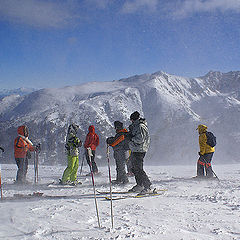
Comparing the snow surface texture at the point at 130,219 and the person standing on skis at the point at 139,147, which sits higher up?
the person standing on skis at the point at 139,147

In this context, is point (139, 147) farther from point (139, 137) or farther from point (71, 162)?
point (71, 162)

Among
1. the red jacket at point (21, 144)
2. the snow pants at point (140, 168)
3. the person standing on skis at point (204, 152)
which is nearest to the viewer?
the snow pants at point (140, 168)

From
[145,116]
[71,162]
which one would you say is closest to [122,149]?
[71,162]

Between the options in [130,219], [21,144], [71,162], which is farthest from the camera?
[21,144]

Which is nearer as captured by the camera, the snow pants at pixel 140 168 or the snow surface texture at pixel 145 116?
the snow pants at pixel 140 168

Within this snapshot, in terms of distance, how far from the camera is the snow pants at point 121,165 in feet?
25.4

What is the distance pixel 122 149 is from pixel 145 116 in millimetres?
32426

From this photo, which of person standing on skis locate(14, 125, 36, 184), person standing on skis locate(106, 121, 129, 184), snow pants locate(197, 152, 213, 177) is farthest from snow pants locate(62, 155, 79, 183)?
snow pants locate(197, 152, 213, 177)

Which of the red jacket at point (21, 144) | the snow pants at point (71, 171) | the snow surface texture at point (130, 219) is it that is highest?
the red jacket at point (21, 144)

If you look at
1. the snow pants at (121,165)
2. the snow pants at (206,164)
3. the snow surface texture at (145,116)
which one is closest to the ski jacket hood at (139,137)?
the snow pants at (121,165)

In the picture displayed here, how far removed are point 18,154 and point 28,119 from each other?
32643mm

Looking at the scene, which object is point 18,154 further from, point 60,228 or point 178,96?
point 178,96

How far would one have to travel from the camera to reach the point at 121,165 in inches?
309

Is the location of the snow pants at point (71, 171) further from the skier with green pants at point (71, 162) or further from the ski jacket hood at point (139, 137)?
the ski jacket hood at point (139, 137)
